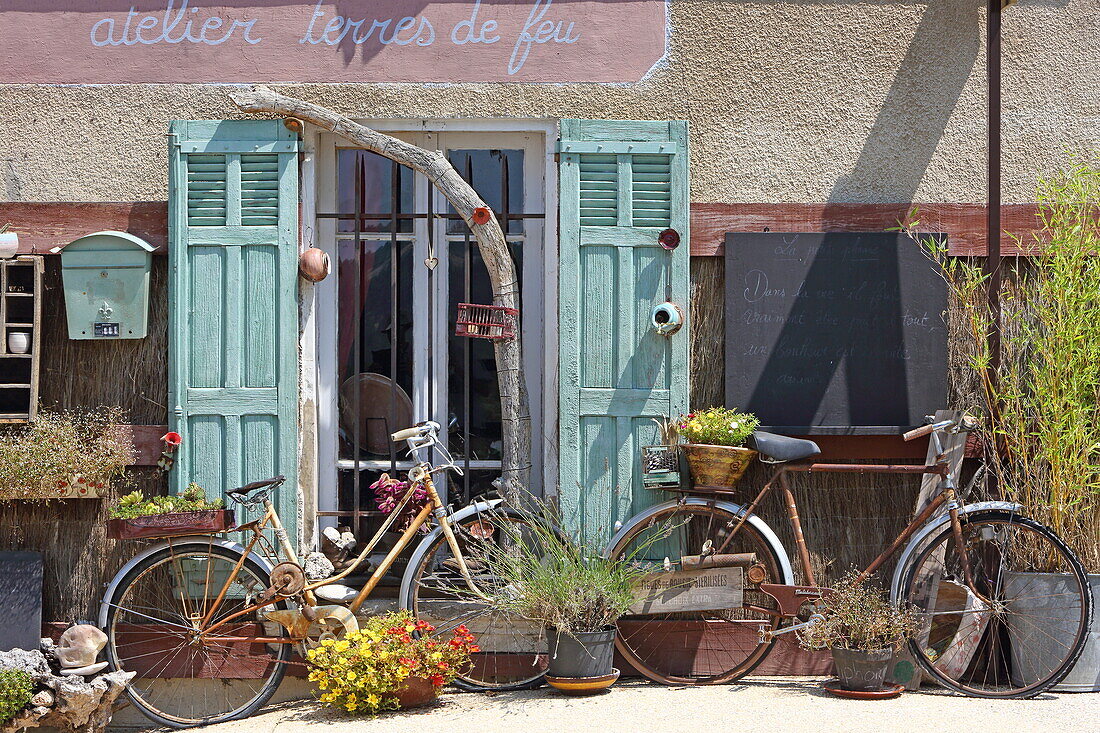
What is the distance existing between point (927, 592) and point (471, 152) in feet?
10.2

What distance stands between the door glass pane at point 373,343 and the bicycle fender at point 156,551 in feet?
2.77

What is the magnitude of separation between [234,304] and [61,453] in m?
1.06

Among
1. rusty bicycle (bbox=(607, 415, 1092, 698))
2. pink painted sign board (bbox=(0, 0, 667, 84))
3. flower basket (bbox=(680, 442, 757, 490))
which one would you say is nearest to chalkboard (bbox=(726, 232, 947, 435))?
rusty bicycle (bbox=(607, 415, 1092, 698))

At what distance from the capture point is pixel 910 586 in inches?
195

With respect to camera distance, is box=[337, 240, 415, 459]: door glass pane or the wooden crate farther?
box=[337, 240, 415, 459]: door glass pane

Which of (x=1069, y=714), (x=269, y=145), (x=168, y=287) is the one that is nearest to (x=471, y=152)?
(x=269, y=145)

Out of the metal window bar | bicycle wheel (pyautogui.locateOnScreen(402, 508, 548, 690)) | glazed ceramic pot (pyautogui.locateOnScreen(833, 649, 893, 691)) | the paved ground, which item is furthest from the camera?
the metal window bar

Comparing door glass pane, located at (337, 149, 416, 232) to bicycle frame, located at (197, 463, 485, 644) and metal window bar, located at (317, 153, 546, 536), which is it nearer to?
metal window bar, located at (317, 153, 546, 536)

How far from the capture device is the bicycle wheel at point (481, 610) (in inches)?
198

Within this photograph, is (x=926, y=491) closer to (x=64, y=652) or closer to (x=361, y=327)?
(x=361, y=327)

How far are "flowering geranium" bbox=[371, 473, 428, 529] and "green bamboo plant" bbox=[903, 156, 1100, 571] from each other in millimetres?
2727

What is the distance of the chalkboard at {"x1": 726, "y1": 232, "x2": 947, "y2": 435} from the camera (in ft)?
17.4

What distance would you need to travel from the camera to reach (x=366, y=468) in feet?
18.5

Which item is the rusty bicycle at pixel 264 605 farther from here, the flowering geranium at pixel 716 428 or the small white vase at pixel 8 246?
the small white vase at pixel 8 246
